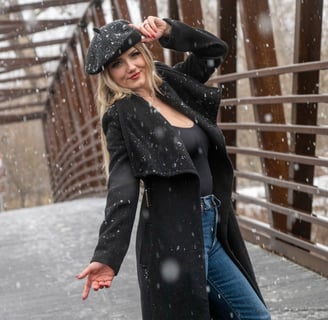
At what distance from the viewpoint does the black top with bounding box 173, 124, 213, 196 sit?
8.96 ft

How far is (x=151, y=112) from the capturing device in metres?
2.72

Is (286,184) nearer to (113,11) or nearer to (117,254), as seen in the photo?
(117,254)

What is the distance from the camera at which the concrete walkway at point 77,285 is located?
4.40m

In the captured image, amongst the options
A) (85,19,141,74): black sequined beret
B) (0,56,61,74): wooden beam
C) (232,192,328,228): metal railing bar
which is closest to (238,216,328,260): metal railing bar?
(232,192,328,228): metal railing bar

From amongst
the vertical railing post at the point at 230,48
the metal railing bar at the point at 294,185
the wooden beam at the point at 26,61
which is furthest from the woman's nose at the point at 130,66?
the wooden beam at the point at 26,61

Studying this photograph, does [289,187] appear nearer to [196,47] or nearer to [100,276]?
[196,47]

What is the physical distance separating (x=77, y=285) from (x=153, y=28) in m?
2.66

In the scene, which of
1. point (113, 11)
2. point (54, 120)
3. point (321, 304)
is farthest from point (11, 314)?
point (54, 120)

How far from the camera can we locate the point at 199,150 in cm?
276

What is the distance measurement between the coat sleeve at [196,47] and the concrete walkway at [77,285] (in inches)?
67.6

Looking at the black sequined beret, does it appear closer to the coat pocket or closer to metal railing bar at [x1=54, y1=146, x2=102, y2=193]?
the coat pocket

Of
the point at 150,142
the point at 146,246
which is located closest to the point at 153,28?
the point at 150,142

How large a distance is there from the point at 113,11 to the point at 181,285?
818 cm

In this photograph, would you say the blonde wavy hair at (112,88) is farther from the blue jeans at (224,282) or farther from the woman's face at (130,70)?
the blue jeans at (224,282)
